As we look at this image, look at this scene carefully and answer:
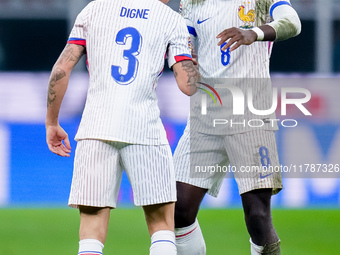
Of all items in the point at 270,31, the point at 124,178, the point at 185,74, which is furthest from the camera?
the point at 124,178

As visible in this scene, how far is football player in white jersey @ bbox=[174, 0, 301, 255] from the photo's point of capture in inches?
159

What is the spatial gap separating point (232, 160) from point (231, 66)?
0.52 metres

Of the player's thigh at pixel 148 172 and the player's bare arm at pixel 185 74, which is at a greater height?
the player's bare arm at pixel 185 74

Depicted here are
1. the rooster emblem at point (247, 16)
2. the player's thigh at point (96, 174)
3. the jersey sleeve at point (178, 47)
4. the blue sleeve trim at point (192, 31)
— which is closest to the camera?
the player's thigh at point (96, 174)

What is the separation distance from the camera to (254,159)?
4.09 meters

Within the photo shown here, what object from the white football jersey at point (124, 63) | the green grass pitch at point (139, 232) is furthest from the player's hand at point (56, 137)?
the green grass pitch at point (139, 232)

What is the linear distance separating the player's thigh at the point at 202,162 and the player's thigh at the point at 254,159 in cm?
10

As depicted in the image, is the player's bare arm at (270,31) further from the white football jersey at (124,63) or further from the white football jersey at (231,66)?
the white football jersey at (124,63)

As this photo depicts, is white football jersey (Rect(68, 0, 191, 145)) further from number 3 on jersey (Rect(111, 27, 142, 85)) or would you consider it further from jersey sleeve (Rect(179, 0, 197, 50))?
jersey sleeve (Rect(179, 0, 197, 50))

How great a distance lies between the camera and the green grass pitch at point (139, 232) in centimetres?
581

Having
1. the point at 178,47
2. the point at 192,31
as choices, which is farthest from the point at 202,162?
the point at 178,47

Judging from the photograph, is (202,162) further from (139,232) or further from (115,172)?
(139,232)

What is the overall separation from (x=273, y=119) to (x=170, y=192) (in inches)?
37.6

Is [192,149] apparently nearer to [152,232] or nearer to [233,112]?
[233,112]
